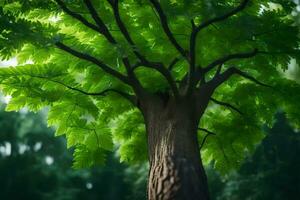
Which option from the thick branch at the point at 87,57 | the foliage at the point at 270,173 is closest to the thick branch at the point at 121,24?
the thick branch at the point at 87,57

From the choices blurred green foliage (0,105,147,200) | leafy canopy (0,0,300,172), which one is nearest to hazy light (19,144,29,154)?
blurred green foliage (0,105,147,200)

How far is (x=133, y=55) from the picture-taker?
5496mm

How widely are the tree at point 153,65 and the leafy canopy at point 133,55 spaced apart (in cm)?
1

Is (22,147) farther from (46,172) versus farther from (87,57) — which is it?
(87,57)

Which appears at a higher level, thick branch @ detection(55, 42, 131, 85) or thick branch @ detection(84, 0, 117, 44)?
thick branch @ detection(84, 0, 117, 44)

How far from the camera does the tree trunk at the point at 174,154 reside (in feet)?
15.7

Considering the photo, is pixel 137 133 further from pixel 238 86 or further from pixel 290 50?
pixel 290 50

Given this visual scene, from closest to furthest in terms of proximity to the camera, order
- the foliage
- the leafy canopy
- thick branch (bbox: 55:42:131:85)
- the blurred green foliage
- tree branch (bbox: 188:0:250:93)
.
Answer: tree branch (bbox: 188:0:250:93) < the leafy canopy < thick branch (bbox: 55:42:131:85) < the foliage < the blurred green foliage

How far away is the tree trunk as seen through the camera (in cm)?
480

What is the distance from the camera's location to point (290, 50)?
219 inches

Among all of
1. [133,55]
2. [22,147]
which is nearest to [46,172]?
[22,147]

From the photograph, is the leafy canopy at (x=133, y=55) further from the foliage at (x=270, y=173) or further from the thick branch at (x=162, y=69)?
the foliage at (x=270, y=173)

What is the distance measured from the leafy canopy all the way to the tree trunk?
1.03 feet

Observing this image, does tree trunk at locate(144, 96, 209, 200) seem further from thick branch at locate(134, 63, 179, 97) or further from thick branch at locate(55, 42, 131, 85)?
thick branch at locate(55, 42, 131, 85)
